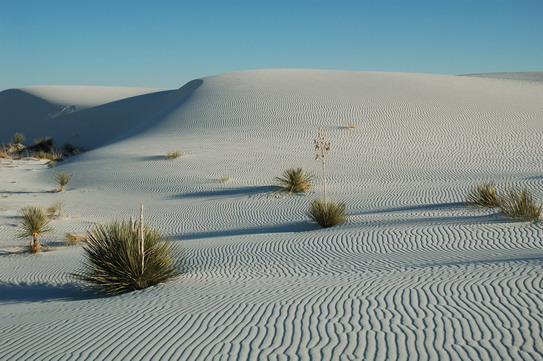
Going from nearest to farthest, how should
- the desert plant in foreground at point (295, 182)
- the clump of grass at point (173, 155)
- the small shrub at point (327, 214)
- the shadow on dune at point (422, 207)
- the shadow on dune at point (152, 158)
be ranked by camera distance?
the small shrub at point (327, 214) → the shadow on dune at point (422, 207) → the desert plant in foreground at point (295, 182) → the clump of grass at point (173, 155) → the shadow on dune at point (152, 158)

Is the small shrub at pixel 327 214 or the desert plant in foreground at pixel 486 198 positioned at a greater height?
the desert plant in foreground at pixel 486 198

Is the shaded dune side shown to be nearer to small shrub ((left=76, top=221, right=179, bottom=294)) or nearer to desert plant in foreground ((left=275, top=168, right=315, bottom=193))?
desert plant in foreground ((left=275, top=168, right=315, bottom=193))

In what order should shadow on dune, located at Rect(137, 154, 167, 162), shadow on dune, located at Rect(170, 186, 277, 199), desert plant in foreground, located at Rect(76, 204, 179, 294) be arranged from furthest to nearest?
shadow on dune, located at Rect(137, 154, 167, 162) < shadow on dune, located at Rect(170, 186, 277, 199) < desert plant in foreground, located at Rect(76, 204, 179, 294)

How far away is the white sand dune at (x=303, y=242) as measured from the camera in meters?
4.82

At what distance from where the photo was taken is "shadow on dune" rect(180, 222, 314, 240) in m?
13.2

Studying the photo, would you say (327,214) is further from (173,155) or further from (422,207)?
(173,155)

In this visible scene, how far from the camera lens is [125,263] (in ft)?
25.4

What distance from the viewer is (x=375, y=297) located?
6.09 meters

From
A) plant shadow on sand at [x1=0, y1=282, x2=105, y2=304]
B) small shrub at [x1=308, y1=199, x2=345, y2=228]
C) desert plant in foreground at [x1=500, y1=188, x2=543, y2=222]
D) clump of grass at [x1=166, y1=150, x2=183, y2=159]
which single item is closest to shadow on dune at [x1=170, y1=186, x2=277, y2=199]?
small shrub at [x1=308, y1=199, x2=345, y2=228]

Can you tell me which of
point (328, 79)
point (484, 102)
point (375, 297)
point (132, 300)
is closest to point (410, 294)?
point (375, 297)

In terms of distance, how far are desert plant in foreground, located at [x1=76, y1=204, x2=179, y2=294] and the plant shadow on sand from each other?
25cm

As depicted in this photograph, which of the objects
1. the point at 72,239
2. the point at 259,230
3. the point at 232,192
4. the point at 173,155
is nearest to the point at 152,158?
the point at 173,155

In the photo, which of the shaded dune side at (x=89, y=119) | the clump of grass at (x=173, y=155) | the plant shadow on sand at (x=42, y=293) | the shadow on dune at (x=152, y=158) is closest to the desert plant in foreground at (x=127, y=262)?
the plant shadow on sand at (x=42, y=293)

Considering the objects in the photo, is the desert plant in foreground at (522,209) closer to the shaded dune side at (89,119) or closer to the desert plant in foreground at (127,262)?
the desert plant in foreground at (127,262)
